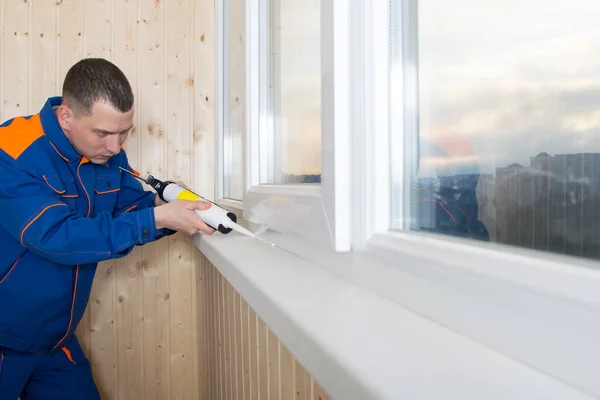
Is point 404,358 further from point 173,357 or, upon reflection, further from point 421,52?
point 173,357

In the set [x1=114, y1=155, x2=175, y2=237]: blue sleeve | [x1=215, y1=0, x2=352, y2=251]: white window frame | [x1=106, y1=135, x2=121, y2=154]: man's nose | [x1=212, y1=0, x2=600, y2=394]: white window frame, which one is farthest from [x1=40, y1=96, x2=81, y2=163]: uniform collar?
[x1=212, y1=0, x2=600, y2=394]: white window frame

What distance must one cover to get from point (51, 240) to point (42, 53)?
1140mm

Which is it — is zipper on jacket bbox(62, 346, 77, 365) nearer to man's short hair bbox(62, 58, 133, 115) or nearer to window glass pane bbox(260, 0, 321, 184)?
man's short hair bbox(62, 58, 133, 115)

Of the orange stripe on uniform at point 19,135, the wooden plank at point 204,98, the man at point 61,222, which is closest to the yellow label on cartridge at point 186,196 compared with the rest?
the man at point 61,222

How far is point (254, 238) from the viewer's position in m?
1.31

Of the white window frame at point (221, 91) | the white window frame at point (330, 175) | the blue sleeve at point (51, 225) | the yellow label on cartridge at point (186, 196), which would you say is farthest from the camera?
the white window frame at point (221, 91)

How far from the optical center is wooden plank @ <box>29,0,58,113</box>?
6.59 feet

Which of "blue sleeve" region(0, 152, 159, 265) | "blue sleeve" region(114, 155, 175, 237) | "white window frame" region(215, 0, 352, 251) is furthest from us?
"blue sleeve" region(114, 155, 175, 237)

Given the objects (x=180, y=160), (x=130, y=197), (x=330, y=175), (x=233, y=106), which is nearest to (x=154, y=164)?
(x=180, y=160)

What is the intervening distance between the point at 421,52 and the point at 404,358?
0.43 m

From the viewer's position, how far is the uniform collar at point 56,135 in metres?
1.47

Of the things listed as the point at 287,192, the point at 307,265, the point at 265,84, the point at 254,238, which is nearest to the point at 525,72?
the point at 307,265

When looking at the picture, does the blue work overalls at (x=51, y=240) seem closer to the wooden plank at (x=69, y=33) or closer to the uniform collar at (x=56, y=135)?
the uniform collar at (x=56, y=135)

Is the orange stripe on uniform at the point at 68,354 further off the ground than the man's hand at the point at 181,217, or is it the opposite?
the man's hand at the point at 181,217
